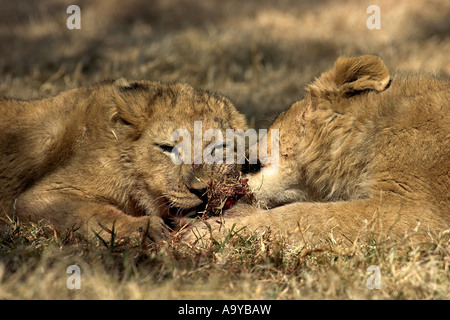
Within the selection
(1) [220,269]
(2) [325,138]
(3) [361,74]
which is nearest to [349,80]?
(3) [361,74]

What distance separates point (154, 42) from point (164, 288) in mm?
6844

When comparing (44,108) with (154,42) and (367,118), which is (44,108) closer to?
(367,118)

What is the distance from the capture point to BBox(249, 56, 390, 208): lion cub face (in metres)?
4.05

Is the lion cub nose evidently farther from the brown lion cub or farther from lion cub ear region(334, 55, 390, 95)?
lion cub ear region(334, 55, 390, 95)

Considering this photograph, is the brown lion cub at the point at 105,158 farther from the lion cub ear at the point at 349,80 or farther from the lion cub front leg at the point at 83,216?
the lion cub ear at the point at 349,80

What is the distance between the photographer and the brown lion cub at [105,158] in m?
3.86

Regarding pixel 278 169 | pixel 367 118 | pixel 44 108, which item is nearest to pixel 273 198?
pixel 278 169

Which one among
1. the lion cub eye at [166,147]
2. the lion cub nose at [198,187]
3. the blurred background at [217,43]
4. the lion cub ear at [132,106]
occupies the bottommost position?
the lion cub nose at [198,187]

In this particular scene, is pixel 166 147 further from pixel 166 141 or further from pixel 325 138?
pixel 325 138

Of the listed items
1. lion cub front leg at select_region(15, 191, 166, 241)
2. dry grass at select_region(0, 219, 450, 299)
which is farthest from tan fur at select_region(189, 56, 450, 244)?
lion cub front leg at select_region(15, 191, 166, 241)

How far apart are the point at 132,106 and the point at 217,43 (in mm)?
5213

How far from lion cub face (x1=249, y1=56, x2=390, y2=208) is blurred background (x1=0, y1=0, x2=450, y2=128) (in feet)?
7.80

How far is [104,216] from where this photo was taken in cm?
374

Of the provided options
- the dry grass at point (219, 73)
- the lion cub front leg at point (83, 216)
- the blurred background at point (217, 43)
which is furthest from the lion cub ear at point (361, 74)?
the blurred background at point (217, 43)
